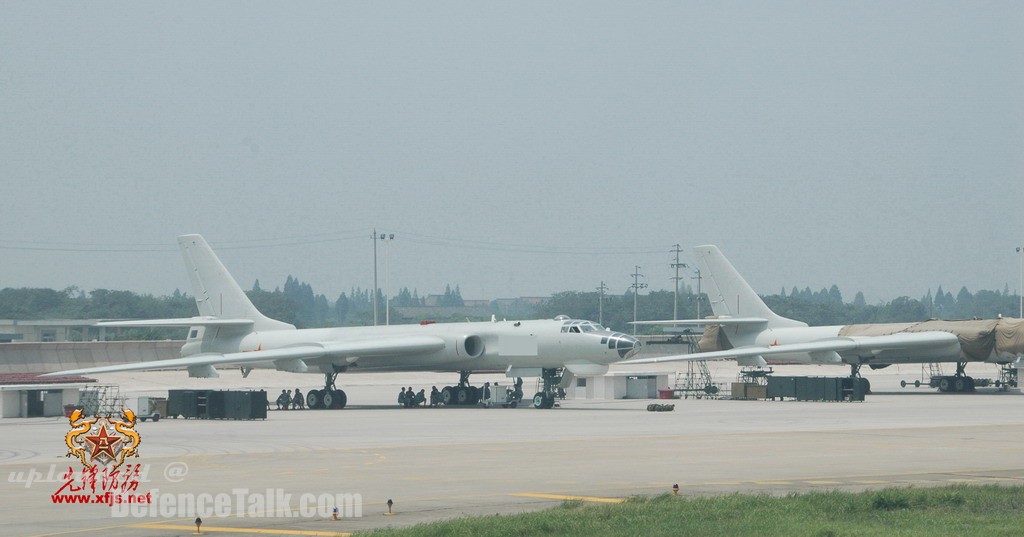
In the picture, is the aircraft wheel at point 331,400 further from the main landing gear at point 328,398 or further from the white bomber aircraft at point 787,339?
the white bomber aircraft at point 787,339

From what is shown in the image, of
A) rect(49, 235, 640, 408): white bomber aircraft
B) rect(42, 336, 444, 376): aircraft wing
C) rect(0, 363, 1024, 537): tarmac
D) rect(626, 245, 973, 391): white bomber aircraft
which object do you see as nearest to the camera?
rect(0, 363, 1024, 537): tarmac

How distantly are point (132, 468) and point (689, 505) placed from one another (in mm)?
9744

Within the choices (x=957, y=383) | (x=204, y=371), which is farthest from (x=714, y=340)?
(x=204, y=371)

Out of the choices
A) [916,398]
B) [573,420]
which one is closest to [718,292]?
[916,398]

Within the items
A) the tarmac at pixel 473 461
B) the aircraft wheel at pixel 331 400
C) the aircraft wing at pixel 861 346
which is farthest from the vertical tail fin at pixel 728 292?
the aircraft wheel at pixel 331 400

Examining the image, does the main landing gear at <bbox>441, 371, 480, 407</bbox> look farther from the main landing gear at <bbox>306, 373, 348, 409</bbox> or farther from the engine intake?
the main landing gear at <bbox>306, 373, 348, 409</bbox>

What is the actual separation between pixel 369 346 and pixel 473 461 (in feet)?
81.3

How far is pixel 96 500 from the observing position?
16.3 metres

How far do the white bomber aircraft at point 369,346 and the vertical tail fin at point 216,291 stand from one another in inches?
1.6

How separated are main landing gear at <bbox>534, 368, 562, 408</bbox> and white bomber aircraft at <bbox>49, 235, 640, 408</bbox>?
1.3 inches

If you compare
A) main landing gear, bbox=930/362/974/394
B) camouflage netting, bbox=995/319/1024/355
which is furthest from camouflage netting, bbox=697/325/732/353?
camouflage netting, bbox=995/319/1024/355

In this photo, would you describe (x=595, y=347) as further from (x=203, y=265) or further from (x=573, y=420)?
(x=203, y=265)

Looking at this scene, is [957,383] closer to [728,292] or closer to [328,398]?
[728,292]

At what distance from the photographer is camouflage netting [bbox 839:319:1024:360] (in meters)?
53.9
